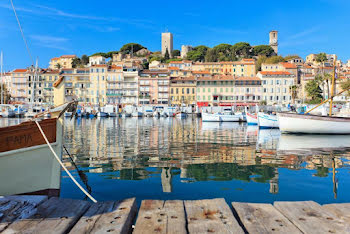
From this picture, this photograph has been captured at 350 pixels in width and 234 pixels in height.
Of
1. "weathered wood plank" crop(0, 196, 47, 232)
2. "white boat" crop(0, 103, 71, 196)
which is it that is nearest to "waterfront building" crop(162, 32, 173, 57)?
"white boat" crop(0, 103, 71, 196)

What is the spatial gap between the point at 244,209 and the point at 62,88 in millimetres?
4674

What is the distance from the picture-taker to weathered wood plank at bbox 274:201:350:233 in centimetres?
315

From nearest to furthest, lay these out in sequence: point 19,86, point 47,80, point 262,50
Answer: point 47,80 → point 19,86 → point 262,50

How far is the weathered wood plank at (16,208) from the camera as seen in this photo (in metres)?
3.53

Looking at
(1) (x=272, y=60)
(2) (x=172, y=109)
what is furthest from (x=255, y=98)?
(1) (x=272, y=60)

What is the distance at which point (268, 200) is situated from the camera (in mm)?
6613

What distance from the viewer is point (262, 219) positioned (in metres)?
3.45

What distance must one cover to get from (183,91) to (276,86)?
25.8 meters

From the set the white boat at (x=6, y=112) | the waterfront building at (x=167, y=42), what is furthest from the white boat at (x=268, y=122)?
the waterfront building at (x=167, y=42)

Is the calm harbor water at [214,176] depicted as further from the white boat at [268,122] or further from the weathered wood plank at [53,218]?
the white boat at [268,122]

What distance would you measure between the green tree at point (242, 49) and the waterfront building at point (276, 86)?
140 feet

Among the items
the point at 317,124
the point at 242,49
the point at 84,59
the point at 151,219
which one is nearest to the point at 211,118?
the point at 317,124

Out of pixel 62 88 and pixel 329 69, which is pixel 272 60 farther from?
pixel 62 88

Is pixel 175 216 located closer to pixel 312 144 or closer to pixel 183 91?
pixel 312 144
